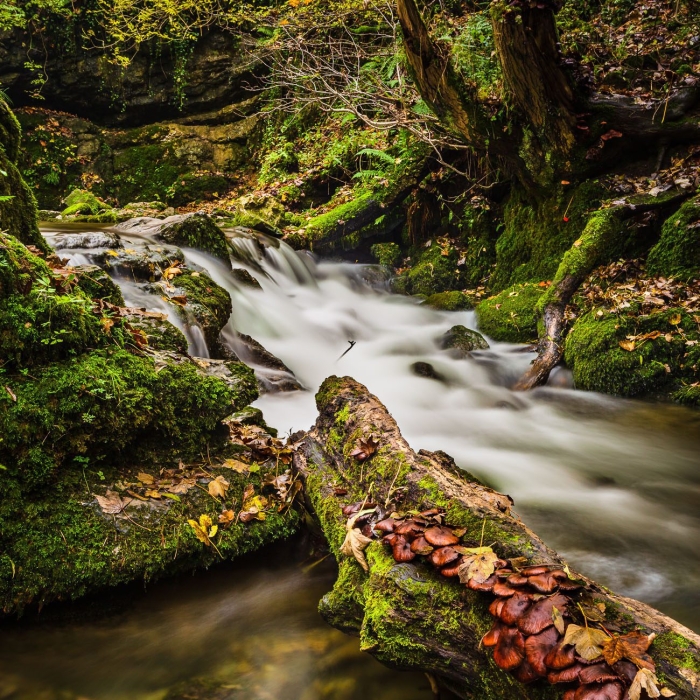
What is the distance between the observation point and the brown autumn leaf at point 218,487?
3008 mm

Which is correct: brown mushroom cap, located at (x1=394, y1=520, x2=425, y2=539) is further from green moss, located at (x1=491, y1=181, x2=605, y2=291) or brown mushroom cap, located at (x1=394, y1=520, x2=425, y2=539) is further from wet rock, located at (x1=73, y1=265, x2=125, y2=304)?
green moss, located at (x1=491, y1=181, x2=605, y2=291)

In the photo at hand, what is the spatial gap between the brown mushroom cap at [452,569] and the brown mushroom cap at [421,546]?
92mm

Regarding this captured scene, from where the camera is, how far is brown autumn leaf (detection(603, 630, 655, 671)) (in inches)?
54.1

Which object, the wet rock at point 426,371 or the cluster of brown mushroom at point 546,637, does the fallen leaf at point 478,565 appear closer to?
the cluster of brown mushroom at point 546,637

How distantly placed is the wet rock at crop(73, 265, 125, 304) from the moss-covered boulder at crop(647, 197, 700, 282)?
6600 millimetres

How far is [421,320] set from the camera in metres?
9.74

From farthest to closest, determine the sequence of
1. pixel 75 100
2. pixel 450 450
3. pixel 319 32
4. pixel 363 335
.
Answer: pixel 75 100 < pixel 319 32 < pixel 363 335 < pixel 450 450

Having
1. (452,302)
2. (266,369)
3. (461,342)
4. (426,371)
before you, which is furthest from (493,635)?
(452,302)

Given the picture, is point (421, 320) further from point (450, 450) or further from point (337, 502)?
point (337, 502)

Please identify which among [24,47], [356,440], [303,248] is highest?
[24,47]

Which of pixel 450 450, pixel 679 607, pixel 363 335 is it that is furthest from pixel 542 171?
pixel 679 607

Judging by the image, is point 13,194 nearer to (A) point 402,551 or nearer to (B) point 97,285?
(B) point 97,285

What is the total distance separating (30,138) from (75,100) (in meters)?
2.24

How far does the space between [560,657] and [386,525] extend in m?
0.80
